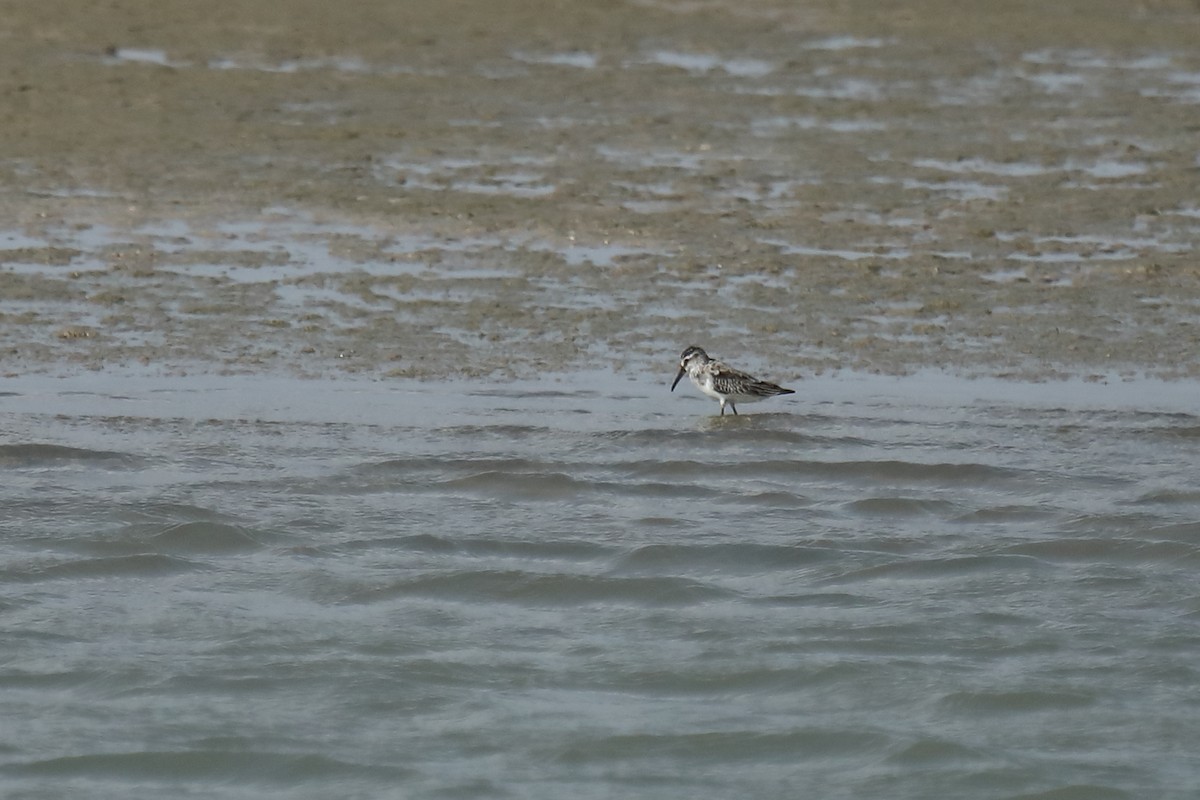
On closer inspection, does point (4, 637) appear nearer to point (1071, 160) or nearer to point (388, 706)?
point (388, 706)

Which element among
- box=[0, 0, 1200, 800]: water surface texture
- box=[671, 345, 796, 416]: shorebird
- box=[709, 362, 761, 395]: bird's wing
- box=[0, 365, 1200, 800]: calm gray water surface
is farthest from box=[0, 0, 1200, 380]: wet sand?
box=[0, 365, 1200, 800]: calm gray water surface

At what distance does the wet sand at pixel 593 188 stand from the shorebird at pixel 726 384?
1.96 feet

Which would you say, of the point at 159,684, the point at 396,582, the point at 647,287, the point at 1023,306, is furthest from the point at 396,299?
the point at 159,684

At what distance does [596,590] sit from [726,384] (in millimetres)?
2571

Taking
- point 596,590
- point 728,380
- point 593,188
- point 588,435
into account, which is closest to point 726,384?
point 728,380

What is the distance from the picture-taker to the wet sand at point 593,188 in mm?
11609

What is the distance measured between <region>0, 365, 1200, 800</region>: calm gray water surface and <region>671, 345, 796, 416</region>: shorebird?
11 cm

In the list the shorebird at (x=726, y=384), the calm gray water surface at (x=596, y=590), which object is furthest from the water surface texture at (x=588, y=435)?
the shorebird at (x=726, y=384)

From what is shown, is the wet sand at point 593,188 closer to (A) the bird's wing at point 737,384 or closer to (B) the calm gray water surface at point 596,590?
(A) the bird's wing at point 737,384

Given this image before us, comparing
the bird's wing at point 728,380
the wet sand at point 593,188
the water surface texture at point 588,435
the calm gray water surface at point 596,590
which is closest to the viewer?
the calm gray water surface at point 596,590

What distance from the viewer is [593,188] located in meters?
14.9

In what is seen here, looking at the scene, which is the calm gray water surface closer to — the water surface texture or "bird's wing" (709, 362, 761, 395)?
the water surface texture

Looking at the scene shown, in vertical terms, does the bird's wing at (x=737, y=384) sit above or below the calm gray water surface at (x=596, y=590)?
above

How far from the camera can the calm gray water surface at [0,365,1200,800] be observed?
21.6 ft
